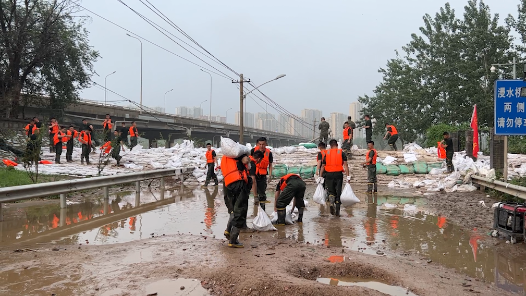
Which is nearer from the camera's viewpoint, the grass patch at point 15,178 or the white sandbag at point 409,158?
the grass patch at point 15,178

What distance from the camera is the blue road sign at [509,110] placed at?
8.84 m

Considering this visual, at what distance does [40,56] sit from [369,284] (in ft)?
83.7

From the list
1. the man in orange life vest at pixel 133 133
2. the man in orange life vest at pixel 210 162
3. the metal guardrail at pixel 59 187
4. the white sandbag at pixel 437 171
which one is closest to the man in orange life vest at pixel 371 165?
the white sandbag at pixel 437 171

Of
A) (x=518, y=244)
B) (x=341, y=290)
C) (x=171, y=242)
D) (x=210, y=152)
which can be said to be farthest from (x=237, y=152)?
(x=210, y=152)

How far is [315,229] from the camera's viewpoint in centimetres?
755

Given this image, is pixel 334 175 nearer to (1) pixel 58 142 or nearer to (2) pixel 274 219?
(2) pixel 274 219

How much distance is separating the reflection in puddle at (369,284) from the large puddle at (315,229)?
1.27 metres

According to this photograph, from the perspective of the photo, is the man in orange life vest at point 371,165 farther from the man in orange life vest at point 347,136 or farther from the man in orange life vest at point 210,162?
the man in orange life vest at point 210,162

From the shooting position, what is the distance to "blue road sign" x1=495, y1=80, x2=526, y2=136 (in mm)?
8844

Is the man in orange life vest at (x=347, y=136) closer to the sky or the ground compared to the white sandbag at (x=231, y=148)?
closer to the sky

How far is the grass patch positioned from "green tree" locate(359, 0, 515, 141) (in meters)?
30.4

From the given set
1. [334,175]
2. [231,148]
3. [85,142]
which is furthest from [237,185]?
[85,142]

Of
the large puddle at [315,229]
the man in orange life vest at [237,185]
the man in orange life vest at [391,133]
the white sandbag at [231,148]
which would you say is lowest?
the large puddle at [315,229]

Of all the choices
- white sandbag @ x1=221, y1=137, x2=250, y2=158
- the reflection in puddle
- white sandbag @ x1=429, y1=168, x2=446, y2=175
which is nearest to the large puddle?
the reflection in puddle
